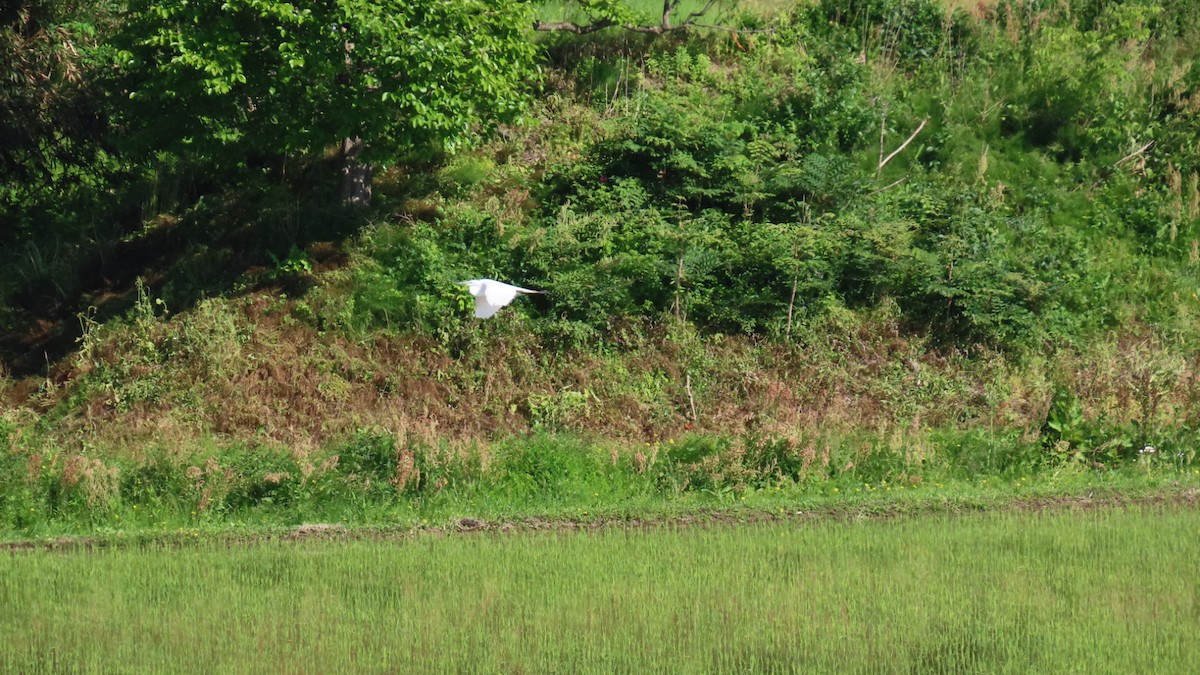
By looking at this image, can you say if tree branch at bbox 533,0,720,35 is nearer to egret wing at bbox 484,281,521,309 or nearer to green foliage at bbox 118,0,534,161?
green foliage at bbox 118,0,534,161

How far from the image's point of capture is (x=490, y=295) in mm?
12836

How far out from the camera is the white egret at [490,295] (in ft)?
42.0

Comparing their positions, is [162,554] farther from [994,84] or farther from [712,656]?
[994,84]

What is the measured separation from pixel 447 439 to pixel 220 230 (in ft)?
16.7

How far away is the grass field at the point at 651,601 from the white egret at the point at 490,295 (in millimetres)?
3358

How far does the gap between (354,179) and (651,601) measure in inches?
331

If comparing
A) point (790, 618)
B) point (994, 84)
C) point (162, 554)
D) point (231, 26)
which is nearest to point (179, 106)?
point (231, 26)

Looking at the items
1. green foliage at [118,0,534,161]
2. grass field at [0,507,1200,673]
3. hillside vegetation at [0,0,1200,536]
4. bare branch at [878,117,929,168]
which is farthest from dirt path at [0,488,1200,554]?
bare branch at [878,117,929,168]

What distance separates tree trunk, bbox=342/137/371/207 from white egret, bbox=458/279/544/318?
3065 millimetres

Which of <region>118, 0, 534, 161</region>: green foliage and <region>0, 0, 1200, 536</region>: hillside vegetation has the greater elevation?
<region>118, 0, 534, 161</region>: green foliage

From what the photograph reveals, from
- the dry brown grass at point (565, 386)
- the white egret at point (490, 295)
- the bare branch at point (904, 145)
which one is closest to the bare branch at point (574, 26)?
the bare branch at point (904, 145)

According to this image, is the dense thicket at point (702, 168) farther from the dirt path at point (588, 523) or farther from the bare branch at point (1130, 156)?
the dirt path at point (588, 523)

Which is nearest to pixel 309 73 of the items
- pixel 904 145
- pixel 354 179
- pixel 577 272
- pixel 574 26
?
pixel 354 179

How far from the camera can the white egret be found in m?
12.8
